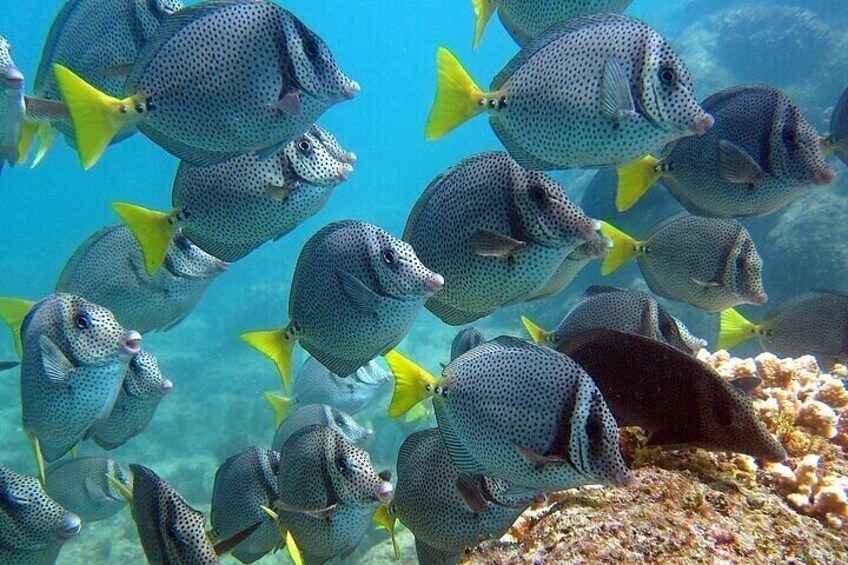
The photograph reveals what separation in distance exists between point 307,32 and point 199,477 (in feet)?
36.9

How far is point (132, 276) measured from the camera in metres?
3.48

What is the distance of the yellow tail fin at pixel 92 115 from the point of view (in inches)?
80.1

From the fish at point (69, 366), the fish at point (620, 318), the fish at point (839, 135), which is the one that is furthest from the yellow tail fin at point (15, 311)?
the fish at point (839, 135)

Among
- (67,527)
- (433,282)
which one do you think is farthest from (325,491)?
(67,527)

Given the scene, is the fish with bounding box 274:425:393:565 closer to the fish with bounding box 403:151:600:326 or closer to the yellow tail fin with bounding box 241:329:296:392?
the yellow tail fin with bounding box 241:329:296:392

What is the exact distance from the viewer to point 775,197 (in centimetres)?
308

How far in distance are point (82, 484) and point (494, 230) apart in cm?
409

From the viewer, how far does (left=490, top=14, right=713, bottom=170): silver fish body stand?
7.17 ft

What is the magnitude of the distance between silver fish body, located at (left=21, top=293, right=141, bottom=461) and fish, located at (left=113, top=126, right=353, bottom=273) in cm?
60

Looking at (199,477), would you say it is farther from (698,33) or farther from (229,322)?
(698,33)

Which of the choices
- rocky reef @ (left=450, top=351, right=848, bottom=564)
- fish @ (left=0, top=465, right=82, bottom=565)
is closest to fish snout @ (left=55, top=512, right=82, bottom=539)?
fish @ (left=0, top=465, right=82, bottom=565)

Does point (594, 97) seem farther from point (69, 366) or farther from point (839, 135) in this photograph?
point (69, 366)

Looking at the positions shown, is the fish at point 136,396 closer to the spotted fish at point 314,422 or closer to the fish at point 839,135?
the spotted fish at point 314,422

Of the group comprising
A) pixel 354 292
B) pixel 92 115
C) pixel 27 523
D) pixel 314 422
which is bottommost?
pixel 314 422
